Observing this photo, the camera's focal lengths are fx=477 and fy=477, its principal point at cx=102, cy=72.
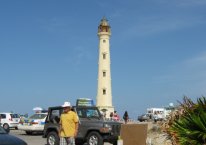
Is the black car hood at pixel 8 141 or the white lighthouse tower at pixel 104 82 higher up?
the white lighthouse tower at pixel 104 82

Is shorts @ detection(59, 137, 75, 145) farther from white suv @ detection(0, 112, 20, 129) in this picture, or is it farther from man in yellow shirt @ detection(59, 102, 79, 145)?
white suv @ detection(0, 112, 20, 129)

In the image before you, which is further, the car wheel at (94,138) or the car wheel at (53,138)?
the car wheel at (53,138)

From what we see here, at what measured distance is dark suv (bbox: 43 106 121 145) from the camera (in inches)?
758

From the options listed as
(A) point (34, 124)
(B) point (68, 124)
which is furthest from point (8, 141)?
(A) point (34, 124)

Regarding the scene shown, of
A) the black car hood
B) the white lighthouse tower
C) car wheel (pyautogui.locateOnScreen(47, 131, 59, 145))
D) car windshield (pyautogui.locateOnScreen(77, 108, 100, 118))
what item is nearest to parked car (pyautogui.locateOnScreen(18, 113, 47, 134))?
car wheel (pyautogui.locateOnScreen(47, 131, 59, 145))

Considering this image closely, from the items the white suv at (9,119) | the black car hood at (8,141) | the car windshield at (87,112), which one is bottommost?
the black car hood at (8,141)

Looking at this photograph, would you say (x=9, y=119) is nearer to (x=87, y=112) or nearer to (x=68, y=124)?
(x=87, y=112)

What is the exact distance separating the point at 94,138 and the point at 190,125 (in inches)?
359

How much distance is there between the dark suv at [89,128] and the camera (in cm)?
1925

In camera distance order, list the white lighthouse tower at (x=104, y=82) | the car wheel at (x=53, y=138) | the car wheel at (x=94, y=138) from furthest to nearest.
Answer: the white lighthouse tower at (x=104, y=82) < the car wheel at (x=53, y=138) < the car wheel at (x=94, y=138)

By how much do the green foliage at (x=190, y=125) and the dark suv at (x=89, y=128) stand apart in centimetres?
809

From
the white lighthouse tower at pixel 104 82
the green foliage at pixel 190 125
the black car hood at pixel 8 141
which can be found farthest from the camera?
the white lighthouse tower at pixel 104 82

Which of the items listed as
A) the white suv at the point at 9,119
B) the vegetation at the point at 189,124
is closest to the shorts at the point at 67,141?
the vegetation at the point at 189,124

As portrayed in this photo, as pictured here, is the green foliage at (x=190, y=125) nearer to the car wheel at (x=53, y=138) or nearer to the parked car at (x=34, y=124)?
the car wheel at (x=53, y=138)
